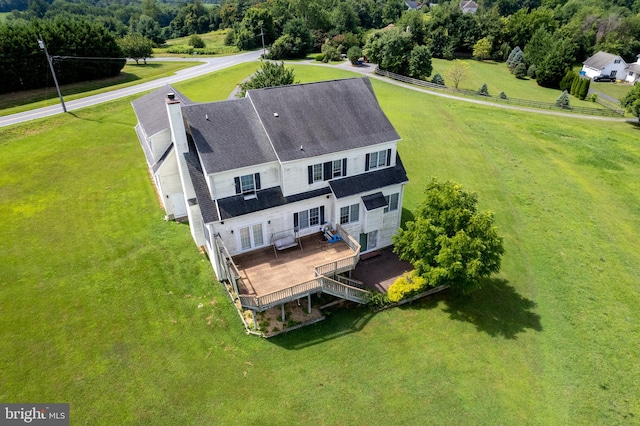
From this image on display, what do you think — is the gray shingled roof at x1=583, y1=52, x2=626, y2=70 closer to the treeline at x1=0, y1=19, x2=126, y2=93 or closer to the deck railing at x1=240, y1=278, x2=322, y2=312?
the deck railing at x1=240, y1=278, x2=322, y2=312

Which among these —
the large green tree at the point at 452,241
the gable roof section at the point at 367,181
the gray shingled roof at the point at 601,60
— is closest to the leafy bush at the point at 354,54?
the gray shingled roof at the point at 601,60

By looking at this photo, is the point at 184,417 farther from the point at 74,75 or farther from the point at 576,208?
the point at 74,75

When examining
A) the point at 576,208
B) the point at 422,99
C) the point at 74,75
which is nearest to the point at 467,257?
the point at 576,208

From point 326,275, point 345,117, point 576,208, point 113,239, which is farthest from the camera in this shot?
point 576,208

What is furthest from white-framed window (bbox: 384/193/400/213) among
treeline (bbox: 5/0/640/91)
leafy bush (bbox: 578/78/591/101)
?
leafy bush (bbox: 578/78/591/101)

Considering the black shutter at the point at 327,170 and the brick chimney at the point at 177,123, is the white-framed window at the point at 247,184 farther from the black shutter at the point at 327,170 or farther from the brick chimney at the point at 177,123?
the black shutter at the point at 327,170
